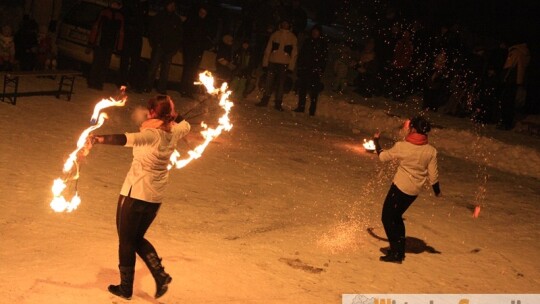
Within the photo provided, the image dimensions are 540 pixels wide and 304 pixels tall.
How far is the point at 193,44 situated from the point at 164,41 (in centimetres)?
87

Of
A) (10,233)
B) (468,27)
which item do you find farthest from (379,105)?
(10,233)

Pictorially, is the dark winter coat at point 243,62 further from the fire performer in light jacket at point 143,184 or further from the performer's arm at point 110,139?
the performer's arm at point 110,139

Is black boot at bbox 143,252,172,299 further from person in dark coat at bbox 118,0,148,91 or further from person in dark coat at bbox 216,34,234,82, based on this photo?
person in dark coat at bbox 216,34,234,82

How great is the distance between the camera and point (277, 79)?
802 inches

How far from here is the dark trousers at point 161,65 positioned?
63.7 feet

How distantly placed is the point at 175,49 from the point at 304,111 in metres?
3.92

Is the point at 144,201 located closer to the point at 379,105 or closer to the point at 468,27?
the point at 379,105

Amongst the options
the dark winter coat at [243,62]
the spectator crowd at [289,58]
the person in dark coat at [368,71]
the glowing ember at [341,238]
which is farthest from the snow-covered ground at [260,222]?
the person in dark coat at [368,71]

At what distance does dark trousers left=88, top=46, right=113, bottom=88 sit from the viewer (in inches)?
731

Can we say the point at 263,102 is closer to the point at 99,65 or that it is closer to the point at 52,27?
the point at 99,65

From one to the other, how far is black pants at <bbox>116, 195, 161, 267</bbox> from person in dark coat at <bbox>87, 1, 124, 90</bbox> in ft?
39.6

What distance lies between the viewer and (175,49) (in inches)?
769

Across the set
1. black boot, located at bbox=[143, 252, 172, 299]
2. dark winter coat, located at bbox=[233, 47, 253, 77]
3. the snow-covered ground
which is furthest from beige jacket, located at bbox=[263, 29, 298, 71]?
black boot, located at bbox=[143, 252, 172, 299]

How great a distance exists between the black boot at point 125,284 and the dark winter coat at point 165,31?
12.7 meters
